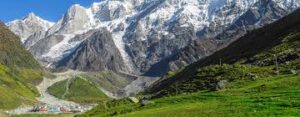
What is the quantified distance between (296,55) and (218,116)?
78851 millimetres

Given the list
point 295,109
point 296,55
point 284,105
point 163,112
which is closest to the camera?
point 295,109

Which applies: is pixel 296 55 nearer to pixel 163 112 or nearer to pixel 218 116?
pixel 163 112

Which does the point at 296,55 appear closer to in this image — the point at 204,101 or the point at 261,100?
the point at 204,101

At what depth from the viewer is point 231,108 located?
65.6 meters

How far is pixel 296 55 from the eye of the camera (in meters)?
136

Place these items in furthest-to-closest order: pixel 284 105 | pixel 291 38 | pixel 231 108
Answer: pixel 291 38 < pixel 231 108 < pixel 284 105

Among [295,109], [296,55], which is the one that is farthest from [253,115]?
[296,55]

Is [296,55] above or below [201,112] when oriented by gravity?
above

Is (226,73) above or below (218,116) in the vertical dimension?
above

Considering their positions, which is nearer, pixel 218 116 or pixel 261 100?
pixel 218 116

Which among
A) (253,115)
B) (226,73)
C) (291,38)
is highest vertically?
(291,38)

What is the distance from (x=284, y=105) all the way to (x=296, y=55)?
3093 inches

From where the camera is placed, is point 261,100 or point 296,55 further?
point 296,55

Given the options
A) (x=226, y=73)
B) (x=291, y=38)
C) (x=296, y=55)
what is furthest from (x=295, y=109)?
(x=291, y=38)
